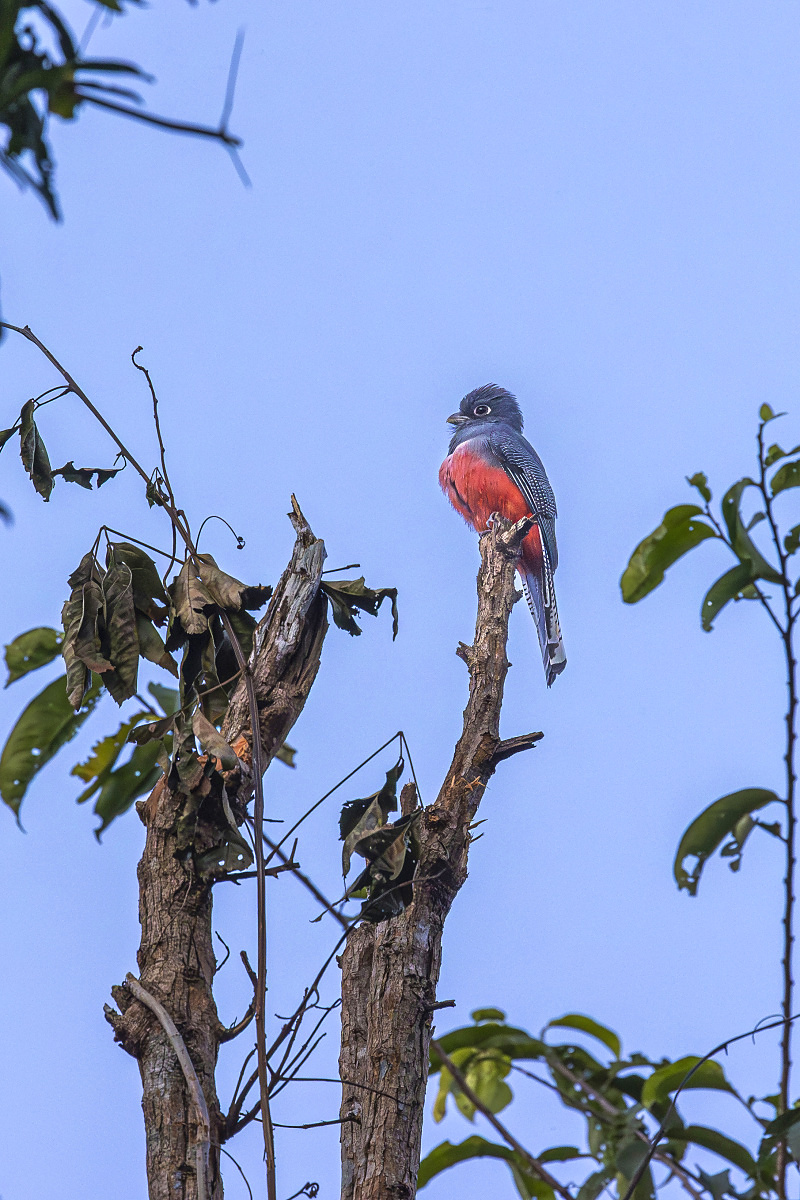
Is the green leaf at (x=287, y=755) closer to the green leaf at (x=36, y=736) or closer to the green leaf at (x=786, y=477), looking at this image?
the green leaf at (x=36, y=736)

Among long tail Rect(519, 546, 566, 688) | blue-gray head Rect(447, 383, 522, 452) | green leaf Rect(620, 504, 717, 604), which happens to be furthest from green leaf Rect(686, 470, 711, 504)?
blue-gray head Rect(447, 383, 522, 452)

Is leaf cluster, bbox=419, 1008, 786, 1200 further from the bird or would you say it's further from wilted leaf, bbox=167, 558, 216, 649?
the bird

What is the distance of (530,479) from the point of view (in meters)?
7.83

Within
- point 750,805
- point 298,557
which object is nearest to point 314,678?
point 298,557

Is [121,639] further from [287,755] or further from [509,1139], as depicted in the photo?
[509,1139]

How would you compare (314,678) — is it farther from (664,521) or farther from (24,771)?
(664,521)

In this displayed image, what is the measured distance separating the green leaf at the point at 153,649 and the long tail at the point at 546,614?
11.4ft

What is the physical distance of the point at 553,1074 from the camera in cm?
171

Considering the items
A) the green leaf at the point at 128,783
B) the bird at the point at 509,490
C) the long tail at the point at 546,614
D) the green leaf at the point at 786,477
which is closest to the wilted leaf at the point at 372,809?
the green leaf at the point at 128,783

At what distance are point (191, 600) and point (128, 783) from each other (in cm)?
48

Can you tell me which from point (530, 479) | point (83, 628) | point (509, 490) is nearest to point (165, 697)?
point (83, 628)

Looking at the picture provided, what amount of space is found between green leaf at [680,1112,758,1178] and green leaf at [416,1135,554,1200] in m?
0.24

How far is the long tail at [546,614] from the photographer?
255 inches

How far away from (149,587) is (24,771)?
0.57m
